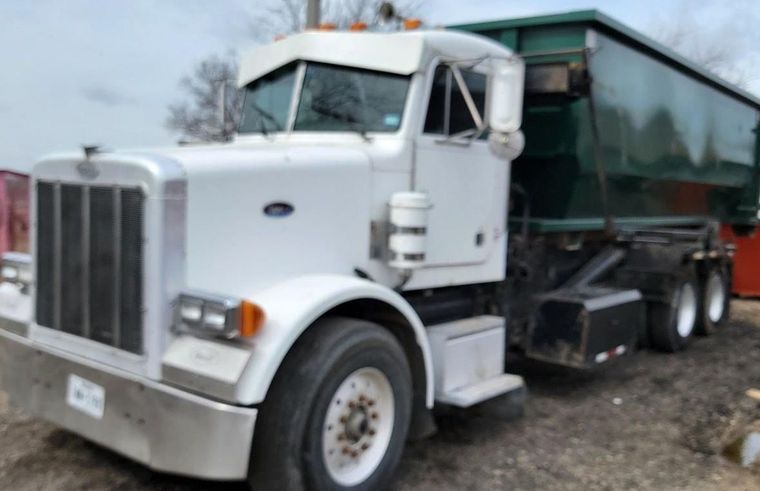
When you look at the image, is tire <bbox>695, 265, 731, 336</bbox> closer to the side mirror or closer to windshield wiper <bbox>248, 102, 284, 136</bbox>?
the side mirror

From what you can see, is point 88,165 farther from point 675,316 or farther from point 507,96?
point 675,316

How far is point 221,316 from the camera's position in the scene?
3209 mm

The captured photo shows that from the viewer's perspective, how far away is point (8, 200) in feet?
37.7

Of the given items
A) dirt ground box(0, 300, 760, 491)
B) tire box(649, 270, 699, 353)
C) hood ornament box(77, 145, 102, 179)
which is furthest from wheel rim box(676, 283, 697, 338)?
hood ornament box(77, 145, 102, 179)

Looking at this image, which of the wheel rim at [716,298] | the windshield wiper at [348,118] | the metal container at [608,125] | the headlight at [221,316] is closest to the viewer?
the headlight at [221,316]

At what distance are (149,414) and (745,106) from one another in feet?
32.4

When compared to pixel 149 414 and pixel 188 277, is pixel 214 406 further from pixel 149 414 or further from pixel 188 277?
pixel 188 277

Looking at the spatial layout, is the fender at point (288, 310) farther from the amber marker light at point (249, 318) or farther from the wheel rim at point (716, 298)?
the wheel rim at point (716, 298)

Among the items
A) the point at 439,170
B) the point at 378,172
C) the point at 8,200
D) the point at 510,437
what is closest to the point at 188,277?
the point at 378,172

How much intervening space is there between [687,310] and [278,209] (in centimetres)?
615

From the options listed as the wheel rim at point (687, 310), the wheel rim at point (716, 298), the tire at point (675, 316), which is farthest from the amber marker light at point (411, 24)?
the wheel rim at point (716, 298)

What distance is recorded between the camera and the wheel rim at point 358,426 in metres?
3.71

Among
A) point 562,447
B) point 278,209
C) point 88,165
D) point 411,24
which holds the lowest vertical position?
point 562,447

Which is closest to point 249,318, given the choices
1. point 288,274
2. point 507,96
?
point 288,274
